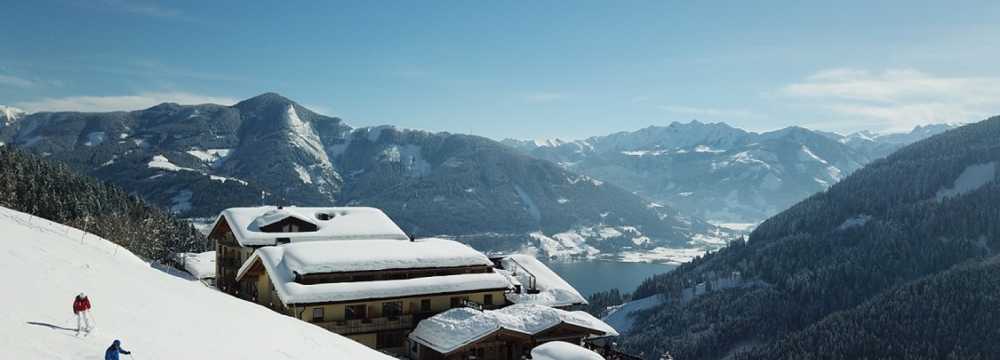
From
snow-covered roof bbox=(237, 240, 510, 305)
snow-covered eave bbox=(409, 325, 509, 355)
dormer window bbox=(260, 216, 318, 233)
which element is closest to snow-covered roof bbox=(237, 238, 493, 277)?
snow-covered roof bbox=(237, 240, 510, 305)

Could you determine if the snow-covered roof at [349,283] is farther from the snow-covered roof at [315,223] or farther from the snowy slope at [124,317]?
the snow-covered roof at [315,223]

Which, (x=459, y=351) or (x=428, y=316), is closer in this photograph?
(x=459, y=351)

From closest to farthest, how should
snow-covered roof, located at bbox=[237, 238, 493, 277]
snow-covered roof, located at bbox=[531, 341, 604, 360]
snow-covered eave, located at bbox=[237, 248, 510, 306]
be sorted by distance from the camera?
snow-covered roof, located at bbox=[531, 341, 604, 360] → snow-covered eave, located at bbox=[237, 248, 510, 306] → snow-covered roof, located at bbox=[237, 238, 493, 277]

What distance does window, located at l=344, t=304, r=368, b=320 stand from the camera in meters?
47.9

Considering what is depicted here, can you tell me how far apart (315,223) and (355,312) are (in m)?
19.2

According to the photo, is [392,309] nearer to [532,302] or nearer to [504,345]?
[504,345]

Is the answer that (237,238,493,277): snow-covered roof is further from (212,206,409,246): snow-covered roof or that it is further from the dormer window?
the dormer window

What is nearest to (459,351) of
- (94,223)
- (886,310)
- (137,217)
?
(94,223)

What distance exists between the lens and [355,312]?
48188 mm

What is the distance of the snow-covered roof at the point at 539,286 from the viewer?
187ft

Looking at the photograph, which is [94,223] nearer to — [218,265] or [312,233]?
[218,265]

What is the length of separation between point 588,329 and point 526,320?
4.79m

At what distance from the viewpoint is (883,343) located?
597ft

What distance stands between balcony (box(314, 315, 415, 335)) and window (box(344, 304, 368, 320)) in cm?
38
